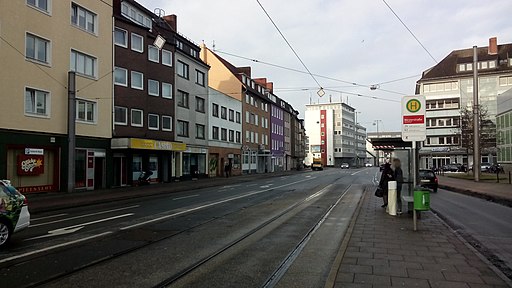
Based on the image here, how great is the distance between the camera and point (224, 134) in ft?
161

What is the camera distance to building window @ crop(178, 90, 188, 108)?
38156 millimetres

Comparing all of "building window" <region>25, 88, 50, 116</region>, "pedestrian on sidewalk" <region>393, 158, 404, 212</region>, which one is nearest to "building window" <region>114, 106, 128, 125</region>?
"building window" <region>25, 88, 50, 116</region>

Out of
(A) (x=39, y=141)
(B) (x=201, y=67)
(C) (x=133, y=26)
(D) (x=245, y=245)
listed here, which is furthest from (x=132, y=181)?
(D) (x=245, y=245)

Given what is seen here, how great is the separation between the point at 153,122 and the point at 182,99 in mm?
5738

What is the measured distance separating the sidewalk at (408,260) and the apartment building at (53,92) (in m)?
18.6

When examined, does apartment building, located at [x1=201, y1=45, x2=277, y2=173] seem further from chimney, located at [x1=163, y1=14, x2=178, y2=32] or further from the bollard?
the bollard

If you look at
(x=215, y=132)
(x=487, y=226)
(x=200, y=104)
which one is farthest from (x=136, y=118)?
(x=487, y=226)

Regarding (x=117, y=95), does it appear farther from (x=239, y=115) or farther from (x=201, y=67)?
(x=239, y=115)

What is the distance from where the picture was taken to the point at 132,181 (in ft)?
101

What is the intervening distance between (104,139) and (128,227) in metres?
18.9

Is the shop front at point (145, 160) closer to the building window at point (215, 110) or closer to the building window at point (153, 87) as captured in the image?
the building window at point (153, 87)

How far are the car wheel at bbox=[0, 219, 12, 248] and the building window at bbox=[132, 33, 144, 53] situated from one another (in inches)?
985

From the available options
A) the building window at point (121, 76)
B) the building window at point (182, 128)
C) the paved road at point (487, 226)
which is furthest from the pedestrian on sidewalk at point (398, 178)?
the building window at point (182, 128)

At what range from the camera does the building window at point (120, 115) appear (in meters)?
29.7
